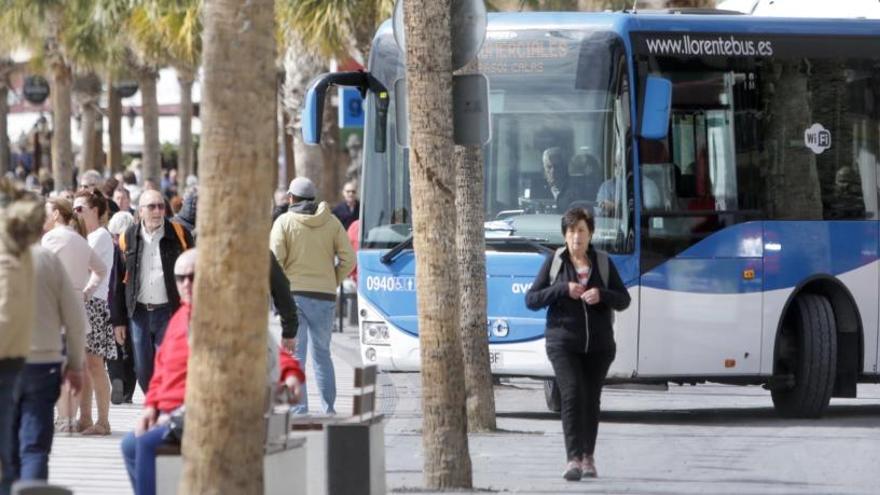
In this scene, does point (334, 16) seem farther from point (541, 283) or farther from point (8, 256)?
point (8, 256)

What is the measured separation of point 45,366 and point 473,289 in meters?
5.06

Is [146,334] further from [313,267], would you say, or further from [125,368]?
[125,368]

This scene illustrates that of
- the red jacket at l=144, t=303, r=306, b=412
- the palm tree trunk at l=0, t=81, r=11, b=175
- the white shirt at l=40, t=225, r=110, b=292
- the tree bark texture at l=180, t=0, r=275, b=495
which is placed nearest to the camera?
the tree bark texture at l=180, t=0, r=275, b=495

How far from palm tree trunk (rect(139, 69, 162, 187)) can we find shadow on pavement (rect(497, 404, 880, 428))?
2562 centimetres

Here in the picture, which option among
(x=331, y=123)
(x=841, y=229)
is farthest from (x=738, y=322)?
(x=331, y=123)

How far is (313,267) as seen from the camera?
47.4ft

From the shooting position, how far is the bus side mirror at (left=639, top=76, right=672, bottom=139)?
579 inches

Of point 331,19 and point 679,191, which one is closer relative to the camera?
point 679,191

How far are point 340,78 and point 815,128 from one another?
3.77 meters

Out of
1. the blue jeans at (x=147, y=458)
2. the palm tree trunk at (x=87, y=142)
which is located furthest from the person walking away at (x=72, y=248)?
the palm tree trunk at (x=87, y=142)

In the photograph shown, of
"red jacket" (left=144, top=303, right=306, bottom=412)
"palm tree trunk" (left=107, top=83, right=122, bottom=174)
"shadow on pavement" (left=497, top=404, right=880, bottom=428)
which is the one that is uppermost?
"palm tree trunk" (left=107, top=83, right=122, bottom=174)

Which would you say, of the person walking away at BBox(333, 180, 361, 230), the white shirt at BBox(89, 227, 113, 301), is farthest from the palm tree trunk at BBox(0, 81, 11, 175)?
the white shirt at BBox(89, 227, 113, 301)

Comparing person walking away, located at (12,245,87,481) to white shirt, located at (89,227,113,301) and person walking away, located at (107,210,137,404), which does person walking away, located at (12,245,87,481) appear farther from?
white shirt, located at (89,227,113,301)

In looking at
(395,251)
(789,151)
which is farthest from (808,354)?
(395,251)
